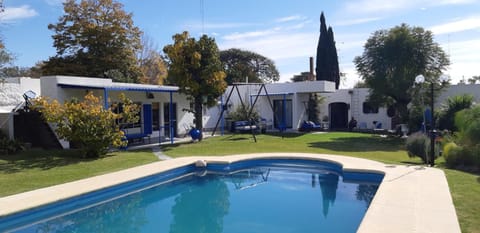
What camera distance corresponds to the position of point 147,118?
1919cm

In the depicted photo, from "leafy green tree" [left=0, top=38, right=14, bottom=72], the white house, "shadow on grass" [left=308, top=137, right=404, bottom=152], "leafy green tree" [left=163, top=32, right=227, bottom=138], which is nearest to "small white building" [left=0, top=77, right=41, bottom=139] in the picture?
the white house

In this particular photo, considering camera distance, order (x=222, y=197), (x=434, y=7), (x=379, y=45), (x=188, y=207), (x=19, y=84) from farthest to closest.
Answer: (x=379, y=45) → (x=19, y=84) → (x=434, y=7) → (x=222, y=197) → (x=188, y=207)

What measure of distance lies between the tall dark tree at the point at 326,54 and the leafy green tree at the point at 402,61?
55.0 feet

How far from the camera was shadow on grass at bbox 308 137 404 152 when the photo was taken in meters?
16.3

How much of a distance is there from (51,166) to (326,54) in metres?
31.7

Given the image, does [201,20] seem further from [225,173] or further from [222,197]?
[222,197]

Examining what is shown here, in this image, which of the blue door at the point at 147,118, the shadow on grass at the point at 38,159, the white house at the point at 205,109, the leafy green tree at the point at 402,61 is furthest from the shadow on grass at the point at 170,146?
the leafy green tree at the point at 402,61

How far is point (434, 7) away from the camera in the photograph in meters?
13.7

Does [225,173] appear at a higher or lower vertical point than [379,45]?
lower

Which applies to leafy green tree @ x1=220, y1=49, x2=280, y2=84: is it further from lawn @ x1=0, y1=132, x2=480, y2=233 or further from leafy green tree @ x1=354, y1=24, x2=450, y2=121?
lawn @ x1=0, y1=132, x2=480, y2=233

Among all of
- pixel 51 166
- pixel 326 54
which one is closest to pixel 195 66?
pixel 51 166

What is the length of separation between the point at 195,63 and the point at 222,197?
369 inches

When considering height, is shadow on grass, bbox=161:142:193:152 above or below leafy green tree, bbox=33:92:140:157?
below

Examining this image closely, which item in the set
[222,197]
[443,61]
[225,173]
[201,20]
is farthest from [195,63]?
[443,61]
